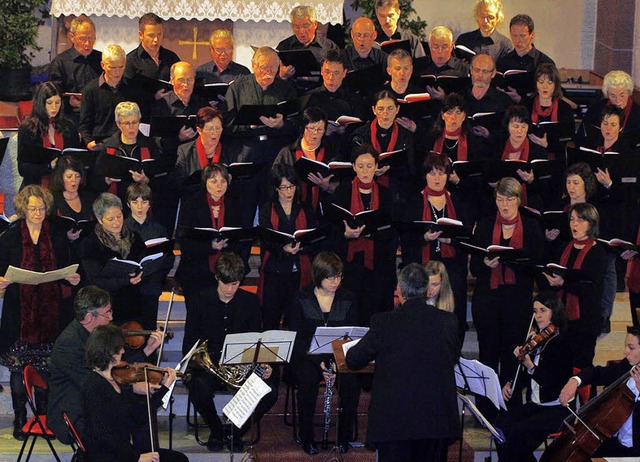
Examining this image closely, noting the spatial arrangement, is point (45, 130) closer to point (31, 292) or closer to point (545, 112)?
point (31, 292)

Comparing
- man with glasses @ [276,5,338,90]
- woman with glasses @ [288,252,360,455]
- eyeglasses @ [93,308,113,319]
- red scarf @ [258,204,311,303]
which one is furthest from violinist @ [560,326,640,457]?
man with glasses @ [276,5,338,90]

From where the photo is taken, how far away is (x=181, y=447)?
7738 mm

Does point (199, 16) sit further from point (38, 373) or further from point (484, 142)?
point (38, 373)

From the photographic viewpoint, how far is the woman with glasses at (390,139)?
8508 mm

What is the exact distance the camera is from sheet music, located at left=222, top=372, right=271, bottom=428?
675 centimetres

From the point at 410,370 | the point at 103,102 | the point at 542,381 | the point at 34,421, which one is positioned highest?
the point at 103,102

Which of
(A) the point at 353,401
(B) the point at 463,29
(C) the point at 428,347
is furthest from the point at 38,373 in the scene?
(B) the point at 463,29

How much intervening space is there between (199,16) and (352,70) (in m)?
2.01

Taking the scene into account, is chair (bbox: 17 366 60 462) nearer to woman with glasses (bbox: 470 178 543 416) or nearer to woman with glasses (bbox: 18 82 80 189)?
woman with glasses (bbox: 18 82 80 189)

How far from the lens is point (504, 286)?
7938 millimetres

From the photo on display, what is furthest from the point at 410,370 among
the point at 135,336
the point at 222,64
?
the point at 222,64

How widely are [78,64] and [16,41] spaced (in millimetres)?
1530

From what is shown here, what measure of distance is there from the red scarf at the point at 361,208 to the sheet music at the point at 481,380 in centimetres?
132

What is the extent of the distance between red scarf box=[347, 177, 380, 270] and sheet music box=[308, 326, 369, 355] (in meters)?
1.11
